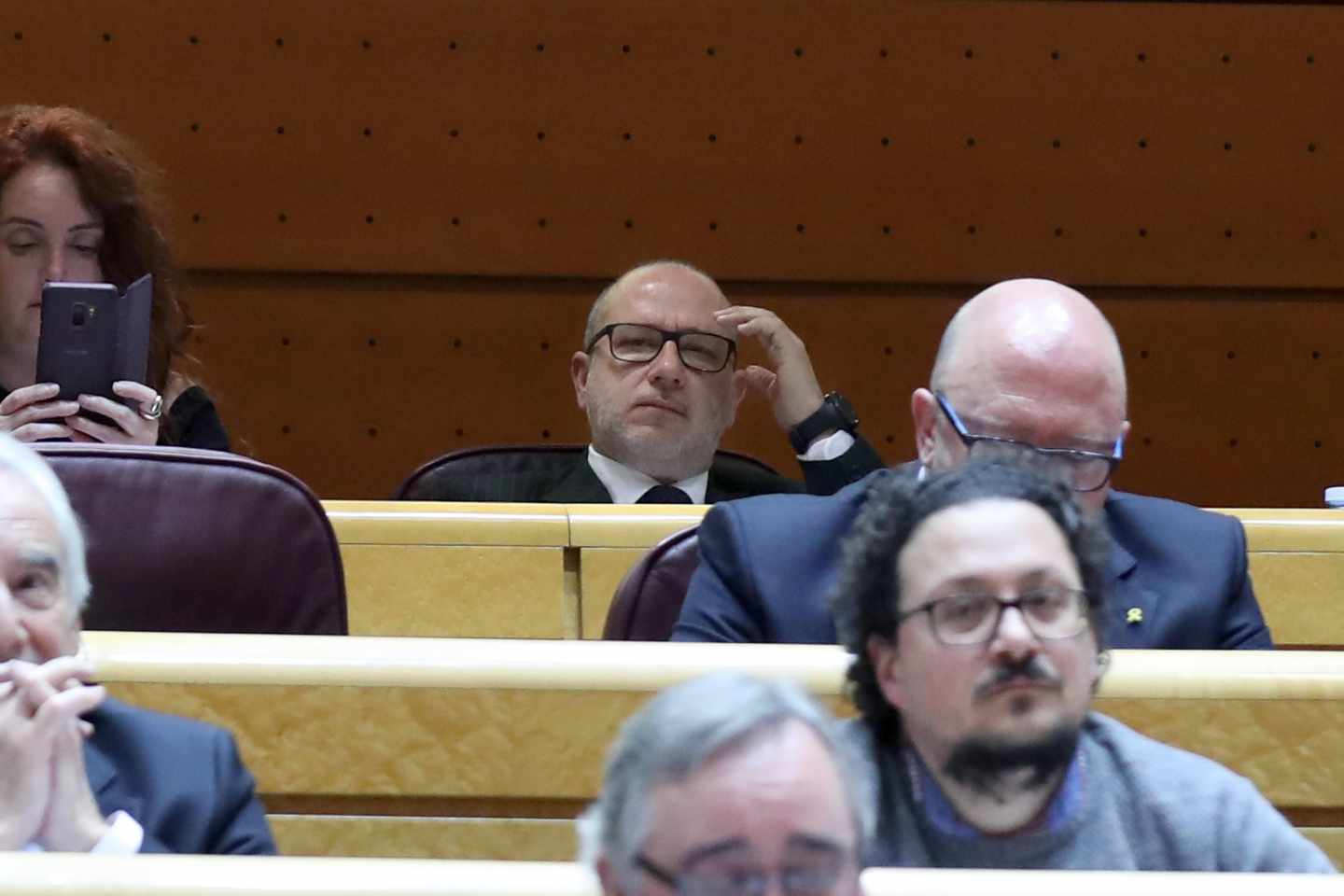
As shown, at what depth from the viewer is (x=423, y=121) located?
4176 mm

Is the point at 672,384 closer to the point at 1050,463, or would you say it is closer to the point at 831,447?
the point at 831,447

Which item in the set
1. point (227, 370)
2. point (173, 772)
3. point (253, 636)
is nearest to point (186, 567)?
point (253, 636)

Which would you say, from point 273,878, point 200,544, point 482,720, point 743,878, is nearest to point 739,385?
point 200,544

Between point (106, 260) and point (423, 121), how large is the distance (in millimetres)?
1473

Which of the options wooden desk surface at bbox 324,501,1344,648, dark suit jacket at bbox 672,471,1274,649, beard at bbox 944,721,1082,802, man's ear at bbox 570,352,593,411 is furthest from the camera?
man's ear at bbox 570,352,593,411

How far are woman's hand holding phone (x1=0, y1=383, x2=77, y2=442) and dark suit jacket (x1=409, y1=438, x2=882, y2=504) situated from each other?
0.84m

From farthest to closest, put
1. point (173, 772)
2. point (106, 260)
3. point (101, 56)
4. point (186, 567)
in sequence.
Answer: point (101, 56) → point (106, 260) → point (186, 567) → point (173, 772)

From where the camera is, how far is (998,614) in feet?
4.19

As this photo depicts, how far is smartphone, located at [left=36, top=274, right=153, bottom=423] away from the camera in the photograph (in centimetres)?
237

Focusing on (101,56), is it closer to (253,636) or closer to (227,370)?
(227,370)

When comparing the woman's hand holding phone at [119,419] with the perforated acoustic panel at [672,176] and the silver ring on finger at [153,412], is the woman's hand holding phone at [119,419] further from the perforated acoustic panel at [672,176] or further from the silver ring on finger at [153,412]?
the perforated acoustic panel at [672,176]

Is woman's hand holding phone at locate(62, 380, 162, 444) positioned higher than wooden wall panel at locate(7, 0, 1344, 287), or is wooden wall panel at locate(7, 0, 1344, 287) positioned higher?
wooden wall panel at locate(7, 0, 1344, 287)

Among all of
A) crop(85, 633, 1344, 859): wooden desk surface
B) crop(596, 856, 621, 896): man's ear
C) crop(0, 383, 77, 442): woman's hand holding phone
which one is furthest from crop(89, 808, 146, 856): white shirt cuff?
crop(0, 383, 77, 442): woman's hand holding phone

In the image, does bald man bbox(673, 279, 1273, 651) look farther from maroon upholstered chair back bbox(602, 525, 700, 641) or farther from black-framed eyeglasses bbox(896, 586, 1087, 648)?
black-framed eyeglasses bbox(896, 586, 1087, 648)
